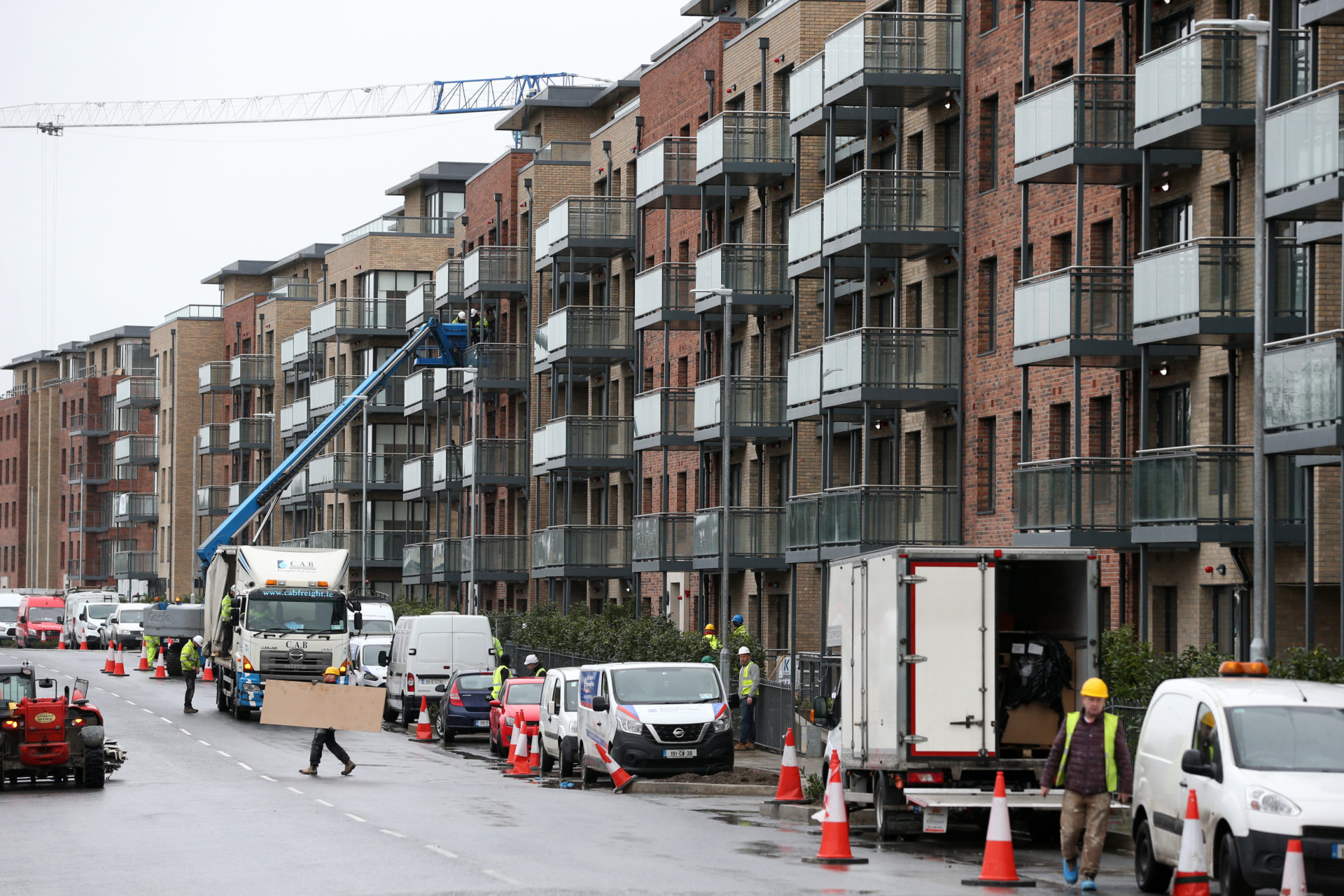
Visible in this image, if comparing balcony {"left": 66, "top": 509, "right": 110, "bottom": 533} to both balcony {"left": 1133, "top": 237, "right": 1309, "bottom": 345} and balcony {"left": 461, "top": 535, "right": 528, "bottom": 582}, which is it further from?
balcony {"left": 1133, "top": 237, "right": 1309, "bottom": 345}

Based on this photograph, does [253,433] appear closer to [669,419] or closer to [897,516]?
[669,419]

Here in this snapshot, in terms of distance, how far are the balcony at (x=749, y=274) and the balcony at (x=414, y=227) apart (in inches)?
1841

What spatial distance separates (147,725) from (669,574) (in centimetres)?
1738

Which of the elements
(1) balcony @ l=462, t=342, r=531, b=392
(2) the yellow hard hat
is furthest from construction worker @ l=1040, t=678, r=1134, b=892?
(1) balcony @ l=462, t=342, r=531, b=392

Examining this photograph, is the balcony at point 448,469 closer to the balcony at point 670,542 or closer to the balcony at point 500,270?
the balcony at point 500,270

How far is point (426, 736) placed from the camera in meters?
43.8

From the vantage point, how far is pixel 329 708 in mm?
32750

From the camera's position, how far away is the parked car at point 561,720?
1294 inches

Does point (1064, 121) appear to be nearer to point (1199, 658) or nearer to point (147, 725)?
point (1199, 658)

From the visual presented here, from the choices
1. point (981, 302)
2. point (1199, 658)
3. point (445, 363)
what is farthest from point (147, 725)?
point (445, 363)

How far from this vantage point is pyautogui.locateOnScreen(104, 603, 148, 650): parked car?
90.3 meters

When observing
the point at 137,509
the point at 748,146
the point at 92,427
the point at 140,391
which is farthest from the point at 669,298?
the point at 92,427

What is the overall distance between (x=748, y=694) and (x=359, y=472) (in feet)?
189

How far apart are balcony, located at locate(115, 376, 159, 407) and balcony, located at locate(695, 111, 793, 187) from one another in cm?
8608
